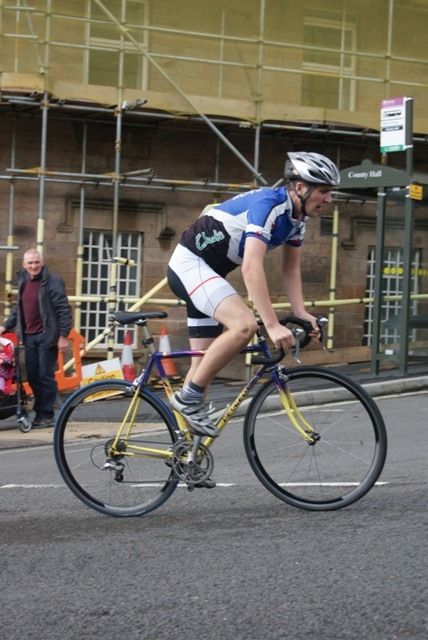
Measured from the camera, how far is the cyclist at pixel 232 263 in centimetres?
579

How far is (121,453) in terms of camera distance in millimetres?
6250

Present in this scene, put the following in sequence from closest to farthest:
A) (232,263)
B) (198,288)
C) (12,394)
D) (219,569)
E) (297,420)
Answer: (219,569) → (198,288) → (232,263) → (297,420) → (12,394)

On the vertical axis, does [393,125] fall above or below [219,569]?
above

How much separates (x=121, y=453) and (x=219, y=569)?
136 cm

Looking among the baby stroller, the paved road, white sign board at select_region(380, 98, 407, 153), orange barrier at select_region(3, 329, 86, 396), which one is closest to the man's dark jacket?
the baby stroller

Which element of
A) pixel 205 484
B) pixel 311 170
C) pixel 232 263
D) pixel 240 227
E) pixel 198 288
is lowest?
pixel 205 484

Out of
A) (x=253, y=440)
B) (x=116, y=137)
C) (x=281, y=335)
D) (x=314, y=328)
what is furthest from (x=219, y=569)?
(x=116, y=137)

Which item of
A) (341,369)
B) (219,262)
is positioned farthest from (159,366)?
(341,369)

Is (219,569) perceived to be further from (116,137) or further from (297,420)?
(116,137)

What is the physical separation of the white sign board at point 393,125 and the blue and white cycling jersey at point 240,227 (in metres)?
9.24

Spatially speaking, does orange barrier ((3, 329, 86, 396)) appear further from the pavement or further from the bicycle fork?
the bicycle fork

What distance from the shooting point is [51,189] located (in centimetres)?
1794

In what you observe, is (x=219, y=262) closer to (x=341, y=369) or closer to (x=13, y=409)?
(x=13, y=409)

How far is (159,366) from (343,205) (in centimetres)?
1389
